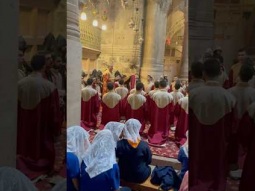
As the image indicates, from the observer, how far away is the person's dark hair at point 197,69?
2.02 meters

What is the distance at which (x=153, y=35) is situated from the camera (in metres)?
16.3

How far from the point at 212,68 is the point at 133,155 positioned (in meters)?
3.63

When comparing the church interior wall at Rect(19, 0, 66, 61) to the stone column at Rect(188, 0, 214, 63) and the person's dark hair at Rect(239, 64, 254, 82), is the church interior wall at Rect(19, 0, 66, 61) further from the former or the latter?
the person's dark hair at Rect(239, 64, 254, 82)

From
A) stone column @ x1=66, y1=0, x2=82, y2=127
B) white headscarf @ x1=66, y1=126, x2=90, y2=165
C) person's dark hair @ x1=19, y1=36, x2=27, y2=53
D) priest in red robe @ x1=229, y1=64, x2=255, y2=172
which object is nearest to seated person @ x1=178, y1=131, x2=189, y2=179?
white headscarf @ x1=66, y1=126, x2=90, y2=165

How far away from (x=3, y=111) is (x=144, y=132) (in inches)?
262

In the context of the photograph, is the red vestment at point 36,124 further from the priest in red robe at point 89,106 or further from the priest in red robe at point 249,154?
the priest in red robe at point 89,106

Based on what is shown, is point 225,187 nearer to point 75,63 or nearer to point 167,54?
point 75,63

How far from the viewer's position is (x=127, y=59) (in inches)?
679

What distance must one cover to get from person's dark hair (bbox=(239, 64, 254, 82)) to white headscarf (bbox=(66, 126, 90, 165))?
3.03 m

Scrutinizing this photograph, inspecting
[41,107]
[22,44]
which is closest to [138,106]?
[41,107]

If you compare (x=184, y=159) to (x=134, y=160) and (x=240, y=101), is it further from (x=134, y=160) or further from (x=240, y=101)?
(x=240, y=101)

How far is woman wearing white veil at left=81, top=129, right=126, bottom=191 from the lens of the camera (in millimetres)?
4434

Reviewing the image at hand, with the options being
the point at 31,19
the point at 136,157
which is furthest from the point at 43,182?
the point at 136,157

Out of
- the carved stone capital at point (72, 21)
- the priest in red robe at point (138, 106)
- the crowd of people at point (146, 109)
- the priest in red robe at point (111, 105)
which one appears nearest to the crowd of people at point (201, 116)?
the carved stone capital at point (72, 21)
